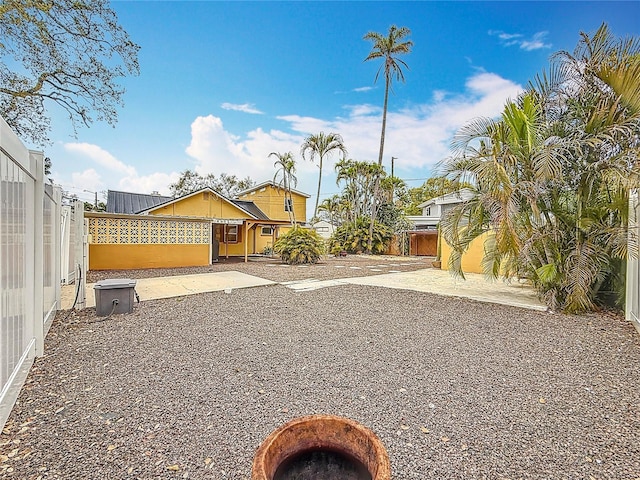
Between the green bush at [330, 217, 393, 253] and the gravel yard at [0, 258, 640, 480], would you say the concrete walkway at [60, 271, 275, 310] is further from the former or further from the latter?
the green bush at [330, 217, 393, 253]

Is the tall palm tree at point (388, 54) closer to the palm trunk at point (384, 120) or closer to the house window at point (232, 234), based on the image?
the palm trunk at point (384, 120)

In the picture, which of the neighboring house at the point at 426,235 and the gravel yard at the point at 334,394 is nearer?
the gravel yard at the point at 334,394

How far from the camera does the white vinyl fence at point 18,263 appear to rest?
8.17ft

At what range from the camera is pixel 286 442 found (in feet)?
5.06

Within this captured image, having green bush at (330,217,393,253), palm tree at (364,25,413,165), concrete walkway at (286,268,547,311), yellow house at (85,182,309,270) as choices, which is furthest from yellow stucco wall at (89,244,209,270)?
palm tree at (364,25,413,165)


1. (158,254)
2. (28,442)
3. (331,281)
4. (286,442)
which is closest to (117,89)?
(158,254)

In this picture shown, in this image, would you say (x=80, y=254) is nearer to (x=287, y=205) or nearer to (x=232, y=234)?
(x=232, y=234)

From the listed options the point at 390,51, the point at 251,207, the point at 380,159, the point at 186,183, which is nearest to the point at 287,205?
the point at 251,207

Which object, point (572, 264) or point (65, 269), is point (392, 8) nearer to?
point (572, 264)

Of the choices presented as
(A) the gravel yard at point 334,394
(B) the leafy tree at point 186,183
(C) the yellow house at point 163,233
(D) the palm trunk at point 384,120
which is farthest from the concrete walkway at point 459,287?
(B) the leafy tree at point 186,183

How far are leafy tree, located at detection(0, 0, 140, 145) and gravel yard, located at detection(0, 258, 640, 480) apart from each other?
10.5 metres

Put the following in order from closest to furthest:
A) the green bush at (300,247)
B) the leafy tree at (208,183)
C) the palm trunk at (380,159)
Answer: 1. the green bush at (300,247)
2. the palm trunk at (380,159)
3. the leafy tree at (208,183)

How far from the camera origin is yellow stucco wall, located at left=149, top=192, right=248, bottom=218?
1842 cm

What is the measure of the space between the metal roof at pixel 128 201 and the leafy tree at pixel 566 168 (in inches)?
701
